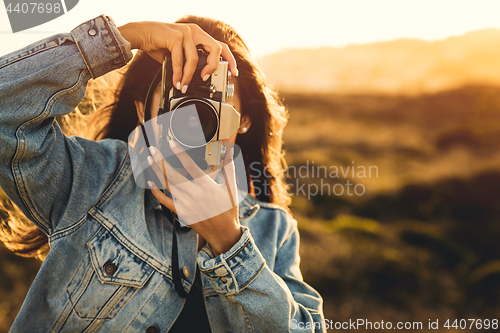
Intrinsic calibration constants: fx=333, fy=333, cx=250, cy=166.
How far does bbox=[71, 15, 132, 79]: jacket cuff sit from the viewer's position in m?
0.77

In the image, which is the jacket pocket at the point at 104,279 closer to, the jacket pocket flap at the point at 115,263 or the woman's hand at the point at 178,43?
the jacket pocket flap at the point at 115,263

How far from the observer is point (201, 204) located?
0.87 metres

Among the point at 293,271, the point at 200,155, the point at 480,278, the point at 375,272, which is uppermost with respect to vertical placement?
the point at 200,155

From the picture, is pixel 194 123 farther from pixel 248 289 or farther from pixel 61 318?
pixel 61 318

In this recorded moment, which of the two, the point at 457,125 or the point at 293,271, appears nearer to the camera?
the point at 293,271

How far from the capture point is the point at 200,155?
883 mm

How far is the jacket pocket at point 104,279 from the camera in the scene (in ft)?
2.75

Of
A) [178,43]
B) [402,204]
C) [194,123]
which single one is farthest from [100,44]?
[402,204]

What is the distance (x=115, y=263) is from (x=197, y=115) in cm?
44

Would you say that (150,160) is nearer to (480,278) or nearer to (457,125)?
(480,278)

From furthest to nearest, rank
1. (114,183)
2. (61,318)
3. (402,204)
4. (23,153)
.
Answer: (402,204) → (114,183) → (61,318) → (23,153)

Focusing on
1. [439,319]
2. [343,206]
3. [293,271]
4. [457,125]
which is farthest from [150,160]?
[457,125]

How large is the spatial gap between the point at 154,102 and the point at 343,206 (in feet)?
8.22

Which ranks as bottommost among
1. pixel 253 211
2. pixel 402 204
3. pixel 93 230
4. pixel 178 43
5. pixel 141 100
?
pixel 402 204
